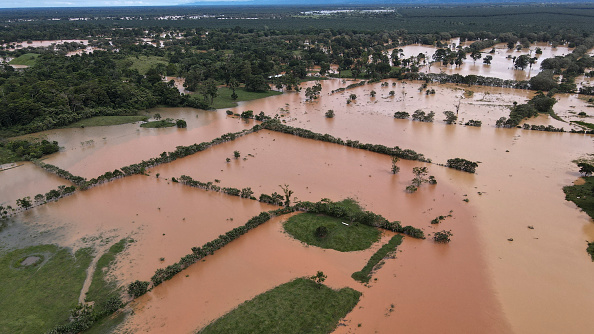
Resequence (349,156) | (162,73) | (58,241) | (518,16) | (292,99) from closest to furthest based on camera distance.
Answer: (58,241), (349,156), (292,99), (162,73), (518,16)

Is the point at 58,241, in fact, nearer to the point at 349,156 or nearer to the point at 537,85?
the point at 349,156

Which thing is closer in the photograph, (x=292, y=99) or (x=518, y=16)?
(x=292, y=99)

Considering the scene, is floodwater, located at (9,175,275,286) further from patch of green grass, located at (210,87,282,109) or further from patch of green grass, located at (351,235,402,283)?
patch of green grass, located at (210,87,282,109)

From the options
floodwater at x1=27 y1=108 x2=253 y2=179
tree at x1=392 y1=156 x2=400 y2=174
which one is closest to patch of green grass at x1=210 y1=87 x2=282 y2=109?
floodwater at x1=27 y1=108 x2=253 y2=179

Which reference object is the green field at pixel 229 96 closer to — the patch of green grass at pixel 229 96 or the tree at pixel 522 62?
the patch of green grass at pixel 229 96

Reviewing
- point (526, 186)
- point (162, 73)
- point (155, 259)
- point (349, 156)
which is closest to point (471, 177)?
point (526, 186)

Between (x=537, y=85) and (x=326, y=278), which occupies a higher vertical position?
(x=537, y=85)

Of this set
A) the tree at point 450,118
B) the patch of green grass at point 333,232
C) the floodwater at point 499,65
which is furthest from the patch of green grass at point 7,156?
the floodwater at point 499,65
